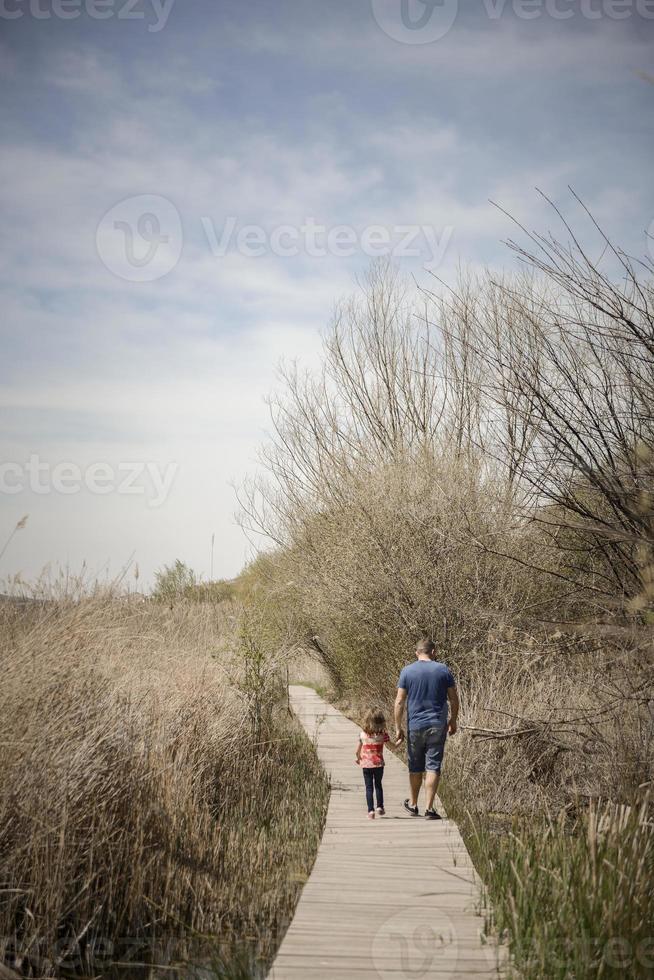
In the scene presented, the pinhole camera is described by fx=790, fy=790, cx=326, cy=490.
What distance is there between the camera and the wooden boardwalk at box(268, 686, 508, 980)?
4.17 m

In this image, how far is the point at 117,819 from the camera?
569 cm

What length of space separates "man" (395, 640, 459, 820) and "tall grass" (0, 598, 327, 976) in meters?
1.15

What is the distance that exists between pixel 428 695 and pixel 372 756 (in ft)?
2.60

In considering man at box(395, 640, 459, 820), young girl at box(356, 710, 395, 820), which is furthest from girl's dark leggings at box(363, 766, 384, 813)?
man at box(395, 640, 459, 820)

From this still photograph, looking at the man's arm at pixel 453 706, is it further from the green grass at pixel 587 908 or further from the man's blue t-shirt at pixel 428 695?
the green grass at pixel 587 908

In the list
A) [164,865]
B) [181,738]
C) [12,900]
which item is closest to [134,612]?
[181,738]

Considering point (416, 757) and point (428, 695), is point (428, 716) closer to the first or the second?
point (428, 695)

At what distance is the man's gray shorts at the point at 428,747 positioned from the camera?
7.50 metres

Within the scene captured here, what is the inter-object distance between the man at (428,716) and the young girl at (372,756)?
22 centimetres

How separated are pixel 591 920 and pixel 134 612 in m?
6.27

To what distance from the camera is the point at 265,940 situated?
5141 mm

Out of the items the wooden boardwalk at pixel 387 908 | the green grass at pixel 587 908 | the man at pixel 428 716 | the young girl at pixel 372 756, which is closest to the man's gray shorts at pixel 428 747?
the man at pixel 428 716

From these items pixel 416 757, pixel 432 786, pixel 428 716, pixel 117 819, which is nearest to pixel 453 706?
pixel 428 716

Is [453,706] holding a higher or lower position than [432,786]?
higher
